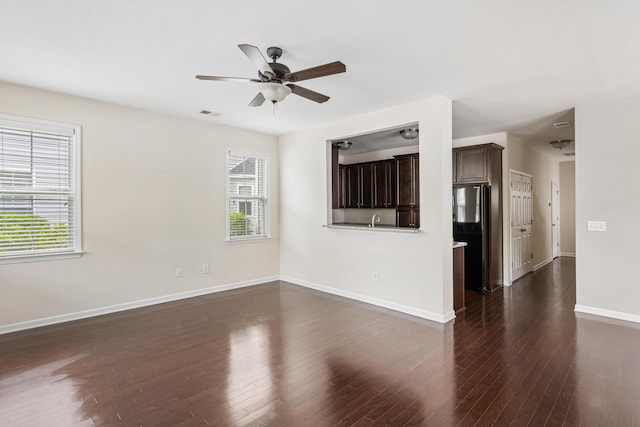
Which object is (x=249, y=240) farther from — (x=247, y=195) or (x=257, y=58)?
(x=257, y=58)

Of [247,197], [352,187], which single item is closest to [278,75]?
[247,197]

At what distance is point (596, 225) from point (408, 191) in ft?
8.77

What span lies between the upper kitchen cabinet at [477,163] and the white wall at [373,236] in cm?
175

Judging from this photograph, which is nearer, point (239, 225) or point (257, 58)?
point (257, 58)

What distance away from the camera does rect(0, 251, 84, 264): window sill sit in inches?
144

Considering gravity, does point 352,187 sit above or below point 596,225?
above

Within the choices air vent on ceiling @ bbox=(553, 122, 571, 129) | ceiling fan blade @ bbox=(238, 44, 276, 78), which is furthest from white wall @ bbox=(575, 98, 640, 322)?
ceiling fan blade @ bbox=(238, 44, 276, 78)

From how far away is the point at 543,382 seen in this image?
2.57 meters

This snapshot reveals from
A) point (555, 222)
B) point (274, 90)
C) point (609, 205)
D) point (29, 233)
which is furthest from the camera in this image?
point (555, 222)

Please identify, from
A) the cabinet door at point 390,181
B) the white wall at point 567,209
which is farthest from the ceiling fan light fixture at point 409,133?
the white wall at point 567,209

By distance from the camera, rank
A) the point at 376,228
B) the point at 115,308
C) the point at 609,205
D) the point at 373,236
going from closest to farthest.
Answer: the point at 609,205, the point at 115,308, the point at 376,228, the point at 373,236

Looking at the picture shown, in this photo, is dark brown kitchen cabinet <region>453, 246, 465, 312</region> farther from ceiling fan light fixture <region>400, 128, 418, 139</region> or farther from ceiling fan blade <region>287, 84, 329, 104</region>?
ceiling fan blade <region>287, 84, 329, 104</region>

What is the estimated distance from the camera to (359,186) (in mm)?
7012

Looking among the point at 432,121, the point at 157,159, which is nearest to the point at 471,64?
the point at 432,121
